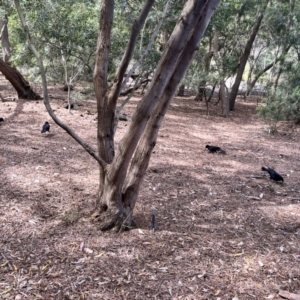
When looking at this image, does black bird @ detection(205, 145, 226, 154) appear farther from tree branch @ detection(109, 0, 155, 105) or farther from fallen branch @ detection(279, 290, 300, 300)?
fallen branch @ detection(279, 290, 300, 300)

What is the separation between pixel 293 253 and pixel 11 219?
110 inches

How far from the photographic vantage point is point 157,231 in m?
3.39

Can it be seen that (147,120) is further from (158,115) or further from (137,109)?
(158,115)

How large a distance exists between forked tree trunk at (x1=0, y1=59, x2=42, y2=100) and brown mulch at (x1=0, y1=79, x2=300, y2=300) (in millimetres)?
5068

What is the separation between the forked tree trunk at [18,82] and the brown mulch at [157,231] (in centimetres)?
507

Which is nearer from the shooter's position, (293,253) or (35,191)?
(293,253)

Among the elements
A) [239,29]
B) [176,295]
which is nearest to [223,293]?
[176,295]

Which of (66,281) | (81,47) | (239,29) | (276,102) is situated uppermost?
(239,29)

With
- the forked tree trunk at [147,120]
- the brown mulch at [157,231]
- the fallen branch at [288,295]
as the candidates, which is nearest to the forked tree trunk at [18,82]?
Answer: the brown mulch at [157,231]

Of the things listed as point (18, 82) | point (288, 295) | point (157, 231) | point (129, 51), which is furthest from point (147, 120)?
point (18, 82)

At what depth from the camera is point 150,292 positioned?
253cm

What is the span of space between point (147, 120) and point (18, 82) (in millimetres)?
9907

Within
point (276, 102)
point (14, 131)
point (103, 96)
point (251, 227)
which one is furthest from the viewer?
point (276, 102)

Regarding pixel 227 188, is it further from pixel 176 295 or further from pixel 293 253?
pixel 176 295
